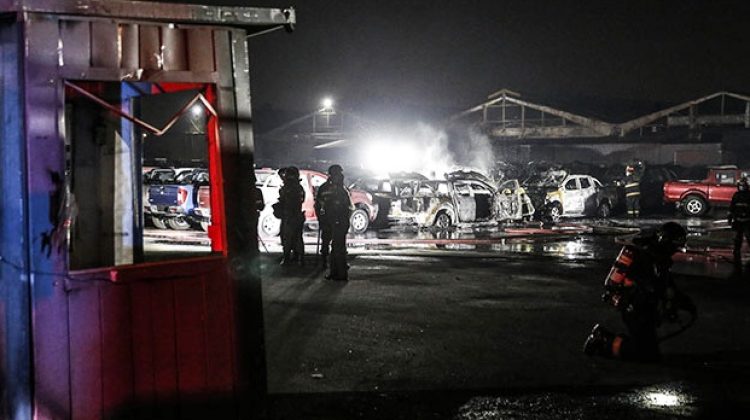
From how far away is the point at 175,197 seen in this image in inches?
747

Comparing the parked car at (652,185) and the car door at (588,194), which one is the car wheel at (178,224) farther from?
the parked car at (652,185)

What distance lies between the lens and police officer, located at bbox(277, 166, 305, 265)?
46.1 ft

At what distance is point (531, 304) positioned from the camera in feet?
35.3

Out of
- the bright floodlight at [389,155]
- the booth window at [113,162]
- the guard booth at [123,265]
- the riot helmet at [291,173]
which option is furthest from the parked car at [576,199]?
the guard booth at [123,265]

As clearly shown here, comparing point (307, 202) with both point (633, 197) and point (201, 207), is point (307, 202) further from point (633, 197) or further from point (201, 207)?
point (633, 197)

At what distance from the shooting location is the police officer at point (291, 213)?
1405 centimetres

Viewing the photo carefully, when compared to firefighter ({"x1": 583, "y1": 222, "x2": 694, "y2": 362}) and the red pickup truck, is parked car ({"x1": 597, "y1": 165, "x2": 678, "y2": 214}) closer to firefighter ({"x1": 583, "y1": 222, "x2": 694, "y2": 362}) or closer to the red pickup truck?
the red pickup truck

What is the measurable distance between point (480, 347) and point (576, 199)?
68.6ft

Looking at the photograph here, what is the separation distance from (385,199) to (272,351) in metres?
15.5

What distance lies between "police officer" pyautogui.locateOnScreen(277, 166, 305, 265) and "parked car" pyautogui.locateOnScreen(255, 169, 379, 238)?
8.62 ft

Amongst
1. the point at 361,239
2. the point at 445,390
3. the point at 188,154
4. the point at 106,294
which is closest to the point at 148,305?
the point at 106,294

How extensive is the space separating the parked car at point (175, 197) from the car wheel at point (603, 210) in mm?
16072

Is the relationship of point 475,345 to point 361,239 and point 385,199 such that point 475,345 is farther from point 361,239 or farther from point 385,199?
point 385,199

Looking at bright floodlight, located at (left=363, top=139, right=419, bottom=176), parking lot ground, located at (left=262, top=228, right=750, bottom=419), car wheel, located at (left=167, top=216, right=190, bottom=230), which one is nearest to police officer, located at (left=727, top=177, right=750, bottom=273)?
parking lot ground, located at (left=262, top=228, right=750, bottom=419)
